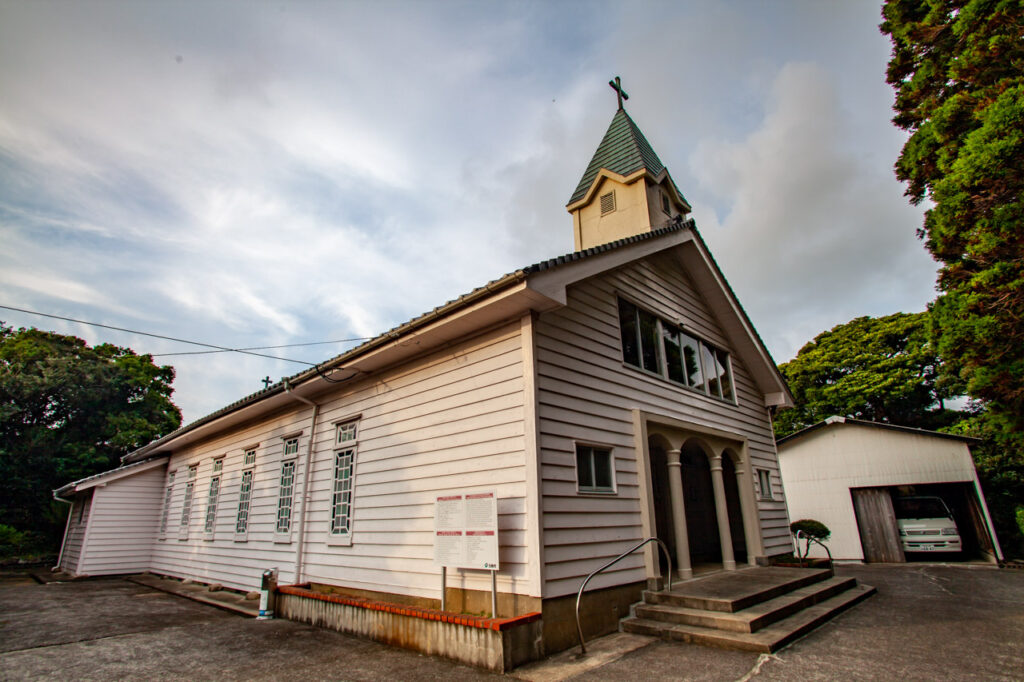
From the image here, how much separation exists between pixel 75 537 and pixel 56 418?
8497mm

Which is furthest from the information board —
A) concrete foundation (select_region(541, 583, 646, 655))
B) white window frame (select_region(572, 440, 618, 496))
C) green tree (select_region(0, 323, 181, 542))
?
green tree (select_region(0, 323, 181, 542))

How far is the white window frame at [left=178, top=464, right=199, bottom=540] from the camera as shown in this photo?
13.8 m

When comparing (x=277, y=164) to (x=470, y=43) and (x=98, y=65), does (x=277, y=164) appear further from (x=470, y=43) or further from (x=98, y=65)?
(x=470, y=43)

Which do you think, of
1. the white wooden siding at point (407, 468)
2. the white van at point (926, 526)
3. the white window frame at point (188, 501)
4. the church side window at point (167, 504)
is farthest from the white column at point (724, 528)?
the church side window at point (167, 504)

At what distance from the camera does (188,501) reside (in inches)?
557

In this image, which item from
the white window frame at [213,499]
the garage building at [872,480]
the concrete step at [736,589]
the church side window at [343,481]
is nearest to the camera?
the concrete step at [736,589]

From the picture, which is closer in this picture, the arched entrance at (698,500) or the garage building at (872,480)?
the arched entrance at (698,500)

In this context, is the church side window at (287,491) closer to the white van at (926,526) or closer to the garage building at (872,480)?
the garage building at (872,480)

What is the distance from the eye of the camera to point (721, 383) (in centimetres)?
1078

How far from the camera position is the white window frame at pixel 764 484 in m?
10.6

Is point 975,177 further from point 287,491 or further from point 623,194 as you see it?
point 287,491

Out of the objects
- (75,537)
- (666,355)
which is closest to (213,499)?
(75,537)

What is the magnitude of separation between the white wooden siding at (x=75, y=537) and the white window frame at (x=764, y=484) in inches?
727

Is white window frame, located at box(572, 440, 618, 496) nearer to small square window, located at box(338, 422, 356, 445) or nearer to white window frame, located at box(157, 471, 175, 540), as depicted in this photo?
small square window, located at box(338, 422, 356, 445)
